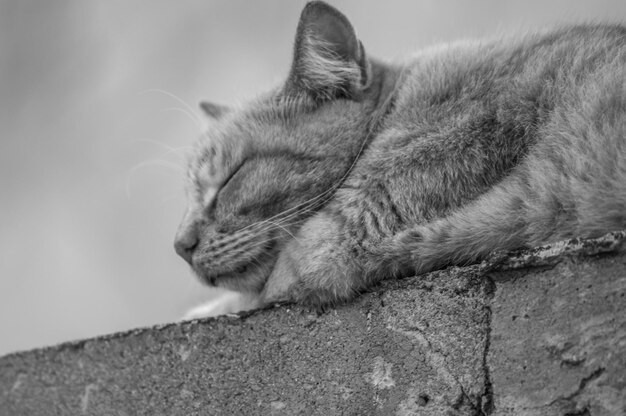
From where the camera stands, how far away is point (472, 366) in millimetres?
1354

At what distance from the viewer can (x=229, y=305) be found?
234cm

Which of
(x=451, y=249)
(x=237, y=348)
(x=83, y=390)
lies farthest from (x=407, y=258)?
(x=83, y=390)

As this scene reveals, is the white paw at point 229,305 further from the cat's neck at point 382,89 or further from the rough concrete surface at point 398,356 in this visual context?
the cat's neck at point 382,89

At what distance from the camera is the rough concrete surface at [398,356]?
1247mm

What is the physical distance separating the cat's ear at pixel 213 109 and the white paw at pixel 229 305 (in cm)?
66

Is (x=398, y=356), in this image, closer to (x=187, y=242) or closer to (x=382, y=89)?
(x=187, y=242)

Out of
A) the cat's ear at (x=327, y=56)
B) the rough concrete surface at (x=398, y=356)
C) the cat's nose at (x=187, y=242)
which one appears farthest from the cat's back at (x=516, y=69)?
the cat's nose at (x=187, y=242)

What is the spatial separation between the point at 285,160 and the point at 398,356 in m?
0.80

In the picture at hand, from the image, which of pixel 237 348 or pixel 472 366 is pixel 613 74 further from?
pixel 237 348

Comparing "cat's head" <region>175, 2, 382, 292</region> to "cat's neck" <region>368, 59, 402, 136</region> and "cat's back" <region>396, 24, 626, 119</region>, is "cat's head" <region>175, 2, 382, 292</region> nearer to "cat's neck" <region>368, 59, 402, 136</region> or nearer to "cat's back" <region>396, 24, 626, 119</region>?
"cat's neck" <region>368, 59, 402, 136</region>

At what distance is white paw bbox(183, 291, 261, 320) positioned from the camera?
2068mm

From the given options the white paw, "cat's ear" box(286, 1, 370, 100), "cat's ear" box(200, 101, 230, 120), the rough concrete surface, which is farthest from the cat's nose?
"cat's ear" box(200, 101, 230, 120)

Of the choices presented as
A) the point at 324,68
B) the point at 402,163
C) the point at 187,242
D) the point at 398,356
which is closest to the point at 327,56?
the point at 324,68

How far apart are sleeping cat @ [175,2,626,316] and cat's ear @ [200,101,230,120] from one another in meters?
0.28
